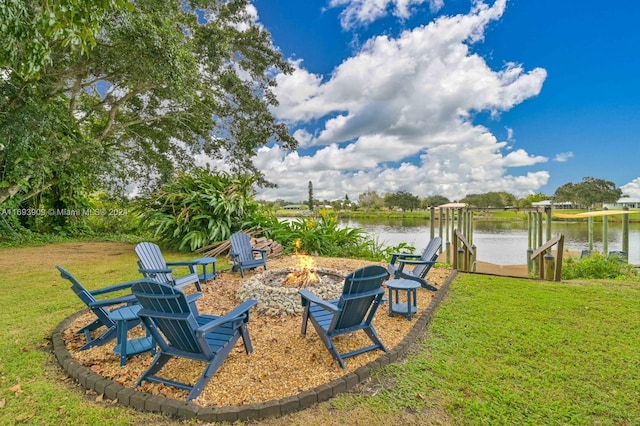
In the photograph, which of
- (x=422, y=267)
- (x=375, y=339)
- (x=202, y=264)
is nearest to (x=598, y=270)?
(x=422, y=267)

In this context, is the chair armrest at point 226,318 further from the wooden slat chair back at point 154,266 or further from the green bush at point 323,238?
the green bush at point 323,238

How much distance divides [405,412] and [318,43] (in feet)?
39.1

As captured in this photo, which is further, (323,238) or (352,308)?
(323,238)

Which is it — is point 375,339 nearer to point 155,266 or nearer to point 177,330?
point 177,330

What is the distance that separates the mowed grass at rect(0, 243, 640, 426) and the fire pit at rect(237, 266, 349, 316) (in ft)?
4.78

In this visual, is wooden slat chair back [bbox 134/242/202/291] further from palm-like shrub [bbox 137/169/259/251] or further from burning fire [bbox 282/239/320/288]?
palm-like shrub [bbox 137/169/259/251]

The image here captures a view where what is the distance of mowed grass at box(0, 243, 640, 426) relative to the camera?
201 cm

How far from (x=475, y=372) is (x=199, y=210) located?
25.7ft

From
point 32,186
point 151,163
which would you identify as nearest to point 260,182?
point 151,163

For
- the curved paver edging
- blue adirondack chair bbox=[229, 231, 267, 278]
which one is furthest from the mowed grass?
blue adirondack chair bbox=[229, 231, 267, 278]

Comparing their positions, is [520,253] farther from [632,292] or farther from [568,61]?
[632,292]

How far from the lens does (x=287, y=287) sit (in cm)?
445

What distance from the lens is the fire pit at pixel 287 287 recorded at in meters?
3.89

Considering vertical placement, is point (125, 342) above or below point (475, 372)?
above
